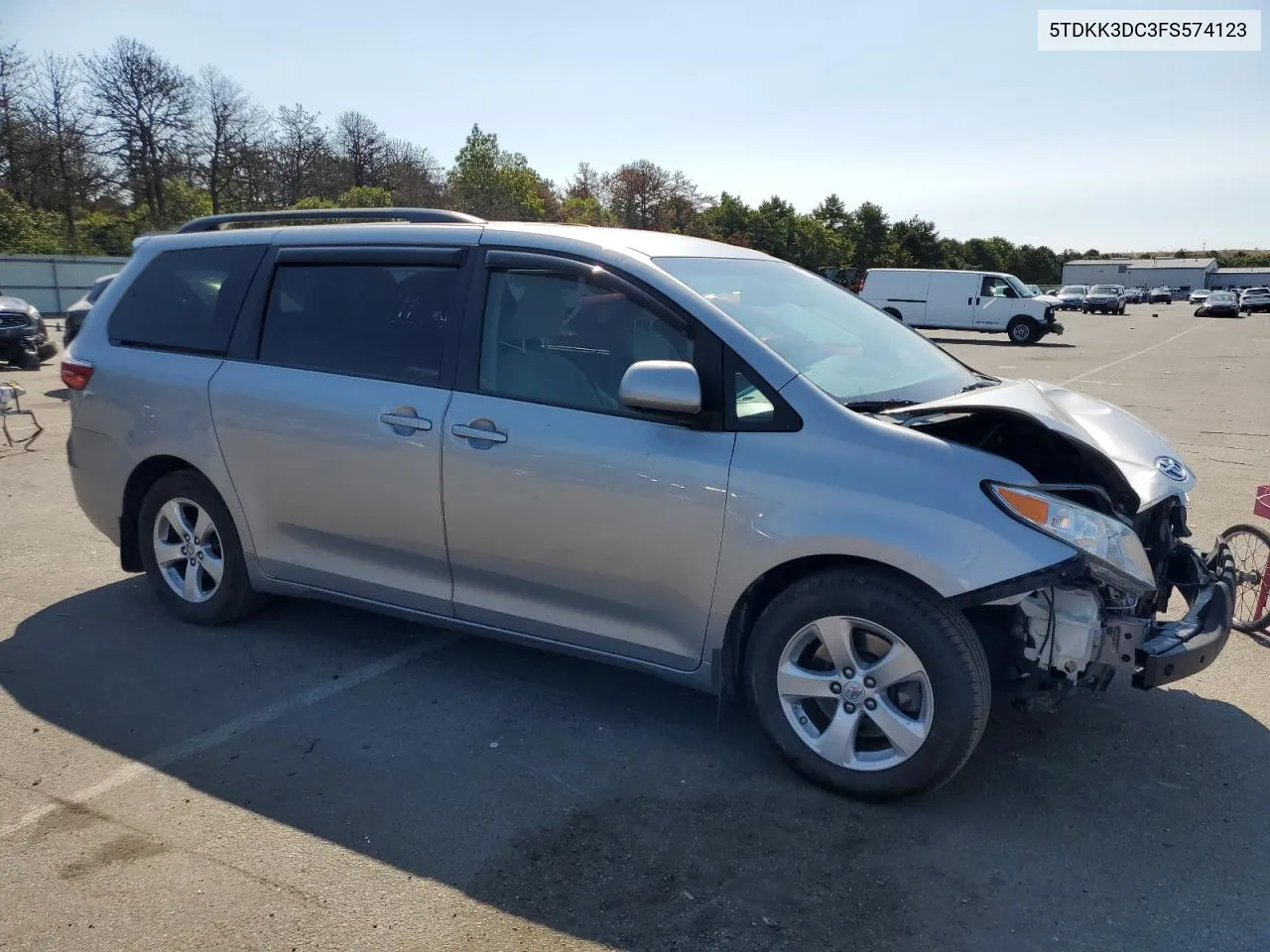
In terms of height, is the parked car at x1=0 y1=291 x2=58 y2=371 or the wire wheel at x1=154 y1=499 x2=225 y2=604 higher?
the wire wheel at x1=154 y1=499 x2=225 y2=604

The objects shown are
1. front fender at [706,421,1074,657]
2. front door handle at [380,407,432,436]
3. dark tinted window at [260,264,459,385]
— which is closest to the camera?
front fender at [706,421,1074,657]

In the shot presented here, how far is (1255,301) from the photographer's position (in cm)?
5772

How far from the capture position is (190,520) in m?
4.75

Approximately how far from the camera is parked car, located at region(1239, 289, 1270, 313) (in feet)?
189

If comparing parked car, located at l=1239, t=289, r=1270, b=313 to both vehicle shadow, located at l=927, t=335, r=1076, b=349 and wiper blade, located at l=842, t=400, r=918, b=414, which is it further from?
wiper blade, located at l=842, t=400, r=918, b=414

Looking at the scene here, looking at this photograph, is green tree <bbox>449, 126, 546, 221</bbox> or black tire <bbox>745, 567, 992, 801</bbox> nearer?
black tire <bbox>745, 567, 992, 801</bbox>

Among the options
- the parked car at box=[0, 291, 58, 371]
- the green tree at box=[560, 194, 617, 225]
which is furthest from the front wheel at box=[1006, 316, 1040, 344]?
the green tree at box=[560, 194, 617, 225]

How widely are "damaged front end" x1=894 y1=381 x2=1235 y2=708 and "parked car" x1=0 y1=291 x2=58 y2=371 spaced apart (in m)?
15.9

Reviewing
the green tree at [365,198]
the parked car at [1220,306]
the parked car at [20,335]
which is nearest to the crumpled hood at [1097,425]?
the parked car at [20,335]

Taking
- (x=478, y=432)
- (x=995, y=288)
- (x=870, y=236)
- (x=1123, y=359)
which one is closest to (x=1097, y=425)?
(x=478, y=432)

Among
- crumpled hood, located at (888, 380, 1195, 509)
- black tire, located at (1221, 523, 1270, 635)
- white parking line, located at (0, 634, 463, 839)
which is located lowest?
white parking line, located at (0, 634, 463, 839)

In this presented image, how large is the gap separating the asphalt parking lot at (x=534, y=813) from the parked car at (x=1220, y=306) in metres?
57.2

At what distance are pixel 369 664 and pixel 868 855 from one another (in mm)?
2429

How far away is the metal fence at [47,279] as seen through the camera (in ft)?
99.6
